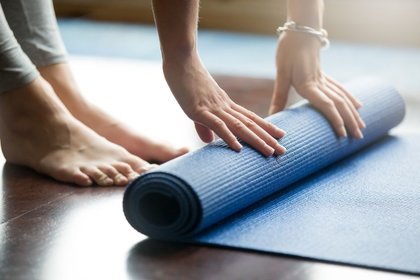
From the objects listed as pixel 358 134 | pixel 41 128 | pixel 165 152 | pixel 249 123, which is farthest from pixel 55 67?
pixel 358 134

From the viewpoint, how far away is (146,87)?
3121 mm

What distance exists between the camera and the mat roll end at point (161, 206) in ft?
5.42

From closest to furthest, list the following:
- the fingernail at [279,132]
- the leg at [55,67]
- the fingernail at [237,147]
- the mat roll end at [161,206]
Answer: the mat roll end at [161,206] → the fingernail at [237,147] → the fingernail at [279,132] → the leg at [55,67]

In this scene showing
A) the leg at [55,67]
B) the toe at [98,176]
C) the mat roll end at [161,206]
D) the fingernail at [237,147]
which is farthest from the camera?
the leg at [55,67]

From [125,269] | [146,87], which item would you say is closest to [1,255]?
[125,269]

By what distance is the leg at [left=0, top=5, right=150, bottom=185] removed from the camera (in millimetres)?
2115

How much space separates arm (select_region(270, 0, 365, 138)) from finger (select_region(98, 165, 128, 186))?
0.47 metres

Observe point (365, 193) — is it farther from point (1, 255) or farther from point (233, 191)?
point (1, 255)

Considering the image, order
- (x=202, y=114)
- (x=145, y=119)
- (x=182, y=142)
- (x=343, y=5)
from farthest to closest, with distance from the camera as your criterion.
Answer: (x=343, y=5) < (x=145, y=119) < (x=182, y=142) < (x=202, y=114)

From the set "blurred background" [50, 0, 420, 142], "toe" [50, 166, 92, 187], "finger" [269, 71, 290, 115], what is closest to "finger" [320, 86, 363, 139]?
"finger" [269, 71, 290, 115]

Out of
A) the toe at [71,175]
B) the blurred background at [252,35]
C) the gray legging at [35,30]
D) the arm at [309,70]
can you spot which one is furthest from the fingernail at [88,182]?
the blurred background at [252,35]

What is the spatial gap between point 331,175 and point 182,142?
18.8 inches

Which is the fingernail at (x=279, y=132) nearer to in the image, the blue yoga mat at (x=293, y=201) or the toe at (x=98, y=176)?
the blue yoga mat at (x=293, y=201)

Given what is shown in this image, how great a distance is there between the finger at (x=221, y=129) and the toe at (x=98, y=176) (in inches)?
12.1
